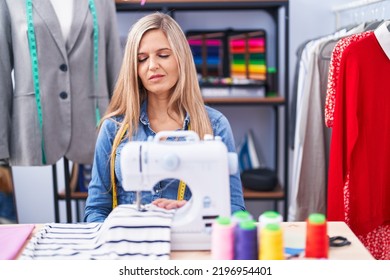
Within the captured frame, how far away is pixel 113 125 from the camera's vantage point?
143cm

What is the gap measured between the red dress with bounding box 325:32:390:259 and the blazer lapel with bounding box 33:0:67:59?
1.04 m

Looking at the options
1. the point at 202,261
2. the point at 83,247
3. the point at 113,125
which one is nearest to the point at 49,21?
the point at 113,125

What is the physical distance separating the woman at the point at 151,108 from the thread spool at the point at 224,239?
1.28ft

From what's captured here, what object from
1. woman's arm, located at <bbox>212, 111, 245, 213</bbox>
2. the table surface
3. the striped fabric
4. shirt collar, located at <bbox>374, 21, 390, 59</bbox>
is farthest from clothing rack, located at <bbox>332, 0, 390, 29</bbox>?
the striped fabric

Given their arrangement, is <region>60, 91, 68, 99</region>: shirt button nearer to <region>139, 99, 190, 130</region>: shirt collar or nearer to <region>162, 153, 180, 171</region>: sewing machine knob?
<region>139, 99, 190, 130</region>: shirt collar

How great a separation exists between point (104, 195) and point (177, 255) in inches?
16.2

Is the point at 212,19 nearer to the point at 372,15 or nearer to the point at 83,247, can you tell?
the point at 372,15

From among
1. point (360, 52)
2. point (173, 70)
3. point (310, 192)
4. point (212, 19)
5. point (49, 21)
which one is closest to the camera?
point (173, 70)

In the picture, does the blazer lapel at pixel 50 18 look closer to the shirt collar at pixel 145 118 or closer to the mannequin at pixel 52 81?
the mannequin at pixel 52 81

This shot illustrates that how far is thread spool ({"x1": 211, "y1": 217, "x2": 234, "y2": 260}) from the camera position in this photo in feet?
2.97

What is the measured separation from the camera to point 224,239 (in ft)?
2.98

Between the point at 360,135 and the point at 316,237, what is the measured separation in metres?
0.79

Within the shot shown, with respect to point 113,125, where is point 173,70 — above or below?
above

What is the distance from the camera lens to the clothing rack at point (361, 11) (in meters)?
1.93
